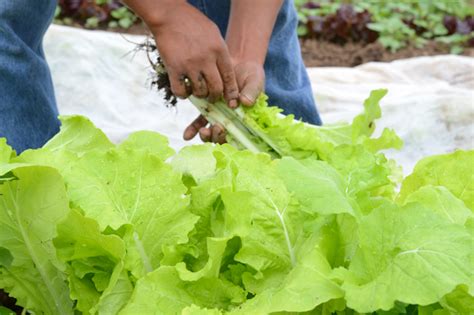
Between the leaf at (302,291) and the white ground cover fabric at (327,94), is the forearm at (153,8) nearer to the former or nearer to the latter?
the leaf at (302,291)

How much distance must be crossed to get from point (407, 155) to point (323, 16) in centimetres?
276

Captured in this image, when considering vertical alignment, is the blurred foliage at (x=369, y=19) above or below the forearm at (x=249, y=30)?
below

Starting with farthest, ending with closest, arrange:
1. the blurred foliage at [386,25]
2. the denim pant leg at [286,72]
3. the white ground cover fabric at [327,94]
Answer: the blurred foliage at [386,25] → the white ground cover fabric at [327,94] → the denim pant leg at [286,72]

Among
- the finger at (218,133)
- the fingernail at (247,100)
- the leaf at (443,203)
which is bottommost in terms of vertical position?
the finger at (218,133)

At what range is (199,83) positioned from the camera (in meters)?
1.75

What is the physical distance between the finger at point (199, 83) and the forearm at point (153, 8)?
0.14 metres

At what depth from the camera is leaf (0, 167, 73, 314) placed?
113cm

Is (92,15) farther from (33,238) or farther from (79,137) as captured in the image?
(33,238)

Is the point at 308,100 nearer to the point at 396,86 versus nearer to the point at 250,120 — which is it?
the point at 250,120

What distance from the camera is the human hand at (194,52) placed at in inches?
66.8

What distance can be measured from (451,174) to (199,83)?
26.3 inches

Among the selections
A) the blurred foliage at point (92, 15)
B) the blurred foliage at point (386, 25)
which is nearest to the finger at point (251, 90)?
the blurred foliage at point (386, 25)

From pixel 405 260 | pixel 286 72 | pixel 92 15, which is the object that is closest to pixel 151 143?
pixel 405 260

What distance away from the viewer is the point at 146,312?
1.04 metres
